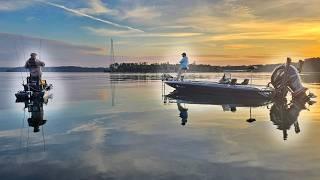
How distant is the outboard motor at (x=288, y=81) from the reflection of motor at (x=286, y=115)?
1.36m

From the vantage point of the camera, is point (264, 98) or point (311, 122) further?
point (264, 98)

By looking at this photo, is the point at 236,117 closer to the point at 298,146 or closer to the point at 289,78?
the point at 298,146

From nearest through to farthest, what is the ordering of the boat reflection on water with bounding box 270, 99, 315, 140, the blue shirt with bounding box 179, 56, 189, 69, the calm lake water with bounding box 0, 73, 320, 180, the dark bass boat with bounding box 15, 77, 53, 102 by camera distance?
the calm lake water with bounding box 0, 73, 320, 180 → the boat reflection on water with bounding box 270, 99, 315, 140 → the dark bass boat with bounding box 15, 77, 53, 102 → the blue shirt with bounding box 179, 56, 189, 69

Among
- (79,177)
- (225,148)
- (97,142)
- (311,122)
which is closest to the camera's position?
(79,177)

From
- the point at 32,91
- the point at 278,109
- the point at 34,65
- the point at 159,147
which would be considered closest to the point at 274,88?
the point at 278,109

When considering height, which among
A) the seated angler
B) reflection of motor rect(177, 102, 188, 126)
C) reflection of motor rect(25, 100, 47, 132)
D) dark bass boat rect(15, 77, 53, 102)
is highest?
the seated angler

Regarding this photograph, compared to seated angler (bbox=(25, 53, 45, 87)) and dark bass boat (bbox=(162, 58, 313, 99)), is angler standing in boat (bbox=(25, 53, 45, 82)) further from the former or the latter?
dark bass boat (bbox=(162, 58, 313, 99))

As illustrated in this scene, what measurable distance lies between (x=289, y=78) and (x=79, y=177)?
2775 cm

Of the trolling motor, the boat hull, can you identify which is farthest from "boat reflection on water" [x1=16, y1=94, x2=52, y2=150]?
the trolling motor

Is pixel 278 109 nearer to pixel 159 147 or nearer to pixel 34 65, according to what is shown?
pixel 159 147

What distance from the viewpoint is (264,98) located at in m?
37.2

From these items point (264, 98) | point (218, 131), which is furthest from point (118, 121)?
point (264, 98)

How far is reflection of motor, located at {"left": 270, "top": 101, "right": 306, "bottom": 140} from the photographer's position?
21.2m

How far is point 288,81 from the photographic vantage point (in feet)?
117
